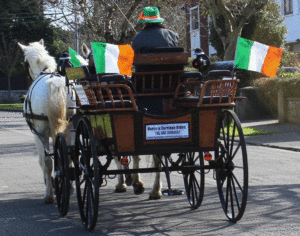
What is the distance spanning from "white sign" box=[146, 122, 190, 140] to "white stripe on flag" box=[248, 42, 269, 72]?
2.94 ft

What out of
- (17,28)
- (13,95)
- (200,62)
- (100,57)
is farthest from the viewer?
(13,95)

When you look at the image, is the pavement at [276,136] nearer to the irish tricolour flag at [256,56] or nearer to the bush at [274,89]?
the bush at [274,89]

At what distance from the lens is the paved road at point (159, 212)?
6.09 m

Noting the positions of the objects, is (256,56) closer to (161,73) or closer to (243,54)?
(243,54)

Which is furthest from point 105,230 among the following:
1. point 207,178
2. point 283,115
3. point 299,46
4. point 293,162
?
point 299,46

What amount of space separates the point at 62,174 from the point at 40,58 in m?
2.60

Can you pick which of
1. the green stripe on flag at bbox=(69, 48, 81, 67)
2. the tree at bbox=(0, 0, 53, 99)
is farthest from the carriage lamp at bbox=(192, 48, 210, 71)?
the tree at bbox=(0, 0, 53, 99)

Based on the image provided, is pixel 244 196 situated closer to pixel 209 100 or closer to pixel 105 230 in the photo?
pixel 209 100

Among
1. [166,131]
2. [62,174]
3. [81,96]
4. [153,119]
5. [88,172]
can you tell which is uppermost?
[81,96]

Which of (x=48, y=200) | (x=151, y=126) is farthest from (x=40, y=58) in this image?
(x=151, y=126)

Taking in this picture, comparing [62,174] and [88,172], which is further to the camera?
[62,174]

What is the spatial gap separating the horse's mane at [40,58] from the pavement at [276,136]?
6.61m

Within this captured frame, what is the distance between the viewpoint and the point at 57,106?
8023mm

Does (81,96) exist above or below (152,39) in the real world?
below
